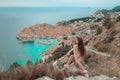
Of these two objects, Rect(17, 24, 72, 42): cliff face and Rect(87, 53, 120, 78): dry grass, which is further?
Rect(17, 24, 72, 42): cliff face

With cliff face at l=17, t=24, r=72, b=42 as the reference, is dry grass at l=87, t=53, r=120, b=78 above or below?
above

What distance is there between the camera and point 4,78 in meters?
5.52

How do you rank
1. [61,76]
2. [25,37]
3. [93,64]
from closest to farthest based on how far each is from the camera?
[61,76] < [93,64] < [25,37]

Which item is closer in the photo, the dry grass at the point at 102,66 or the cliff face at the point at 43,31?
the dry grass at the point at 102,66

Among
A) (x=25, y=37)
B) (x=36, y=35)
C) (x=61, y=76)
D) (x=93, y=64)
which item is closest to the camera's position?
(x=61, y=76)

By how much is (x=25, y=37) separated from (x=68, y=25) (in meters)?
25.2

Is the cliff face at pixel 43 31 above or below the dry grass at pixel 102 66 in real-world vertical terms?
below

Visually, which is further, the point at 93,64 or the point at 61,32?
the point at 61,32

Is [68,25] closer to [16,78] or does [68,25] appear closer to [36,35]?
[36,35]

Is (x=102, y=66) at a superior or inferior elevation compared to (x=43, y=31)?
superior

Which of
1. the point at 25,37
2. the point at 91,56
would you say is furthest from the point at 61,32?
the point at 91,56

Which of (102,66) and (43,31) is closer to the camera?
(102,66)

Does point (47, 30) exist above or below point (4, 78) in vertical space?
below

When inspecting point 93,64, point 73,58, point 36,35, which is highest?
point 73,58
